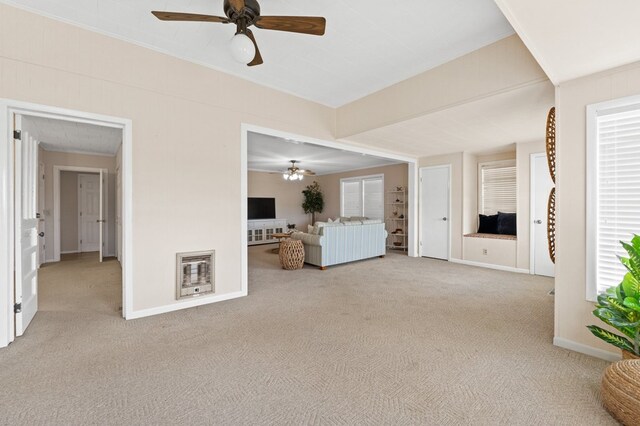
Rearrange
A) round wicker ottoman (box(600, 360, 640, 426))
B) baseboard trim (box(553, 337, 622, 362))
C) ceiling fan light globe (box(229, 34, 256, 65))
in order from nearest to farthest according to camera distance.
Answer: round wicker ottoman (box(600, 360, 640, 426)) → ceiling fan light globe (box(229, 34, 256, 65)) → baseboard trim (box(553, 337, 622, 362))

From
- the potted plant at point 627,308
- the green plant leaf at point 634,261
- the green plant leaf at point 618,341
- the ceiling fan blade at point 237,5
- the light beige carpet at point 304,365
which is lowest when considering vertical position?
the light beige carpet at point 304,365

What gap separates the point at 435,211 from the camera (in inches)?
250

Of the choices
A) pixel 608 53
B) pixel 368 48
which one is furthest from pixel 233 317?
pixel 608 53

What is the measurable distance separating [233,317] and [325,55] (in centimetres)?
301

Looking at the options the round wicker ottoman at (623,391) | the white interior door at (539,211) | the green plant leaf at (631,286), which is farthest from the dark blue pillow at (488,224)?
the round wicker ottoman at (623,391)

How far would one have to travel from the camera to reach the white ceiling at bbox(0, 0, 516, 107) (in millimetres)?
2316

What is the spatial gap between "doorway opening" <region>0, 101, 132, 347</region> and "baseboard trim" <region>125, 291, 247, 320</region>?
99 mm

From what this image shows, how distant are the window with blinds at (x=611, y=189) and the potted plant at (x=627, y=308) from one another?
311 millimetres

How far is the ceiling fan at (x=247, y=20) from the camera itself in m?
1.90

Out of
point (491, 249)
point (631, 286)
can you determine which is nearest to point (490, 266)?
point (491, 249)

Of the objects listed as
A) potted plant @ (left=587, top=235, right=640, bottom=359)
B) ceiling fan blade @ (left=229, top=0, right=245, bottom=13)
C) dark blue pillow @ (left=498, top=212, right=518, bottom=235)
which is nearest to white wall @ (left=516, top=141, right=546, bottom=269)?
dark blue pillow @ (left=498, top=212, right=518, bottom=235)

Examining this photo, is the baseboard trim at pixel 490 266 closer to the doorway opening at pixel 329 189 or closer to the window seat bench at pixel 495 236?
the window seat bench at pixel 495 236

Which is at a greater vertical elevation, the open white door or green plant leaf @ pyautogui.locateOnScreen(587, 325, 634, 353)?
the open white door

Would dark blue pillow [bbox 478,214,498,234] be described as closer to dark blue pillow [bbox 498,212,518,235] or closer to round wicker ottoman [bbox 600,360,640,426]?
dark blue pillow [bbox 498,212,518,235]
